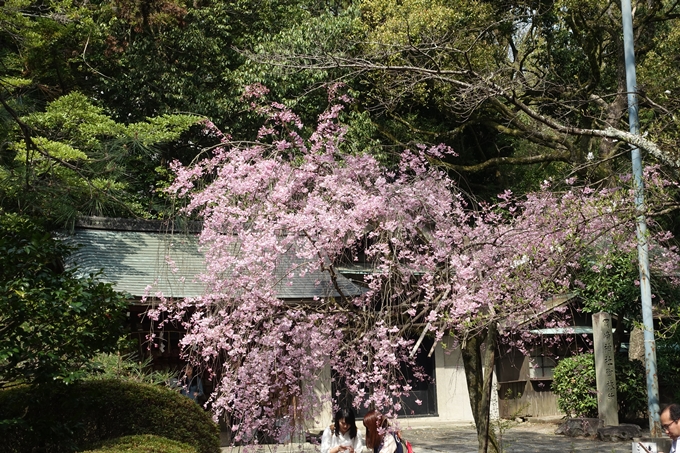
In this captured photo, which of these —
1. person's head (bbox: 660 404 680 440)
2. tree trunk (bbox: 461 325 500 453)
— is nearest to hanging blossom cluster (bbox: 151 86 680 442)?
tree trunk (bbox: 461 325 500 453)

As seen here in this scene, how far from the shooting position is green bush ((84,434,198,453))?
6625mm

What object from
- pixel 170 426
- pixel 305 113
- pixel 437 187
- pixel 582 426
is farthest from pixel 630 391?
pixel 170 426

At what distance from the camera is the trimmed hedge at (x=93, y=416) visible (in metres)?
7.07

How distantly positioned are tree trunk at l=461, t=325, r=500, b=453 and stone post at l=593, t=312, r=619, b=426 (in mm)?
7351

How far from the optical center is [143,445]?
269 inches

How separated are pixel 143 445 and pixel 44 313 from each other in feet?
4.92

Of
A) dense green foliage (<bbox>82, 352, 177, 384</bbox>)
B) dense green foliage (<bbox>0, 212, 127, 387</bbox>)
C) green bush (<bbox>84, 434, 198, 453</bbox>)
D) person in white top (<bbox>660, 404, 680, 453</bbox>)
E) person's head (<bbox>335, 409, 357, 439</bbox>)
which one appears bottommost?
green bush (<bbox>84, 434, 198, 453</bbox>)

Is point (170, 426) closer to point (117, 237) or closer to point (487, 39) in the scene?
point (117, 237)

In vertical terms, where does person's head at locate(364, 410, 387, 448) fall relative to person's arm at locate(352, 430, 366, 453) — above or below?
above

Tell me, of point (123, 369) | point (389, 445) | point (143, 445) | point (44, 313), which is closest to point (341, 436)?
point (389, 445)

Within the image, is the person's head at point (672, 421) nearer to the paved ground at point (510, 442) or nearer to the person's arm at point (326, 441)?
the person's arm at point (326, 441)

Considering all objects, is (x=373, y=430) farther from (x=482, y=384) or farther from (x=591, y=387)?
(x=591, y=387)

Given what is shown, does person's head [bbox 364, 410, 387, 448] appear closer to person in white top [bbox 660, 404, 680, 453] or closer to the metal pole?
the metal pole

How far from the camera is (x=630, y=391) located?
→ 16250 millimetres
